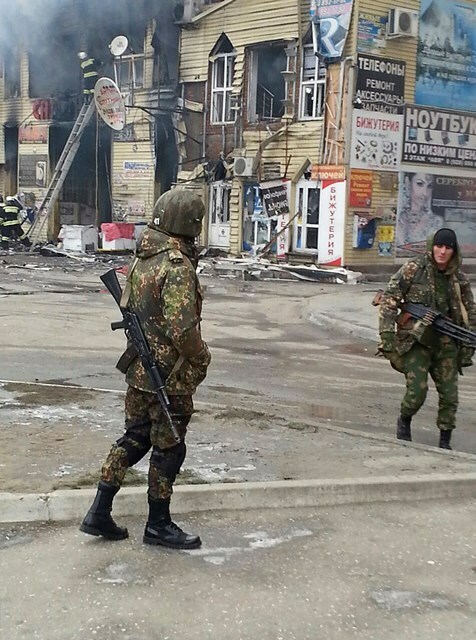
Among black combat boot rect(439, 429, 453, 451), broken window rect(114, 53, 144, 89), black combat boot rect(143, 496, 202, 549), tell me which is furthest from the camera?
broken window rect(114, 53, 144, 89)

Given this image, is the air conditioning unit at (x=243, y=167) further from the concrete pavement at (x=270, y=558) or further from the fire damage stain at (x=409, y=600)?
the fire damage stain at (x=409, y=600)

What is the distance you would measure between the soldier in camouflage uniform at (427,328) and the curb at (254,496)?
1.01 metres

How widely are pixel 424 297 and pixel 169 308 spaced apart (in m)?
2.74

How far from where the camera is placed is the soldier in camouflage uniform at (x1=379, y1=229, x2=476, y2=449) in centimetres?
589

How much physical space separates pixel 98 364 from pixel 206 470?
4.42m

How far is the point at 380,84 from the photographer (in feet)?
71.8

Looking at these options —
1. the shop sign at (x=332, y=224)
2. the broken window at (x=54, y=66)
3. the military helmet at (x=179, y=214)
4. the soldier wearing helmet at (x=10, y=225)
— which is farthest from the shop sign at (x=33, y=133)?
the military helmet at (x=179, y=214)

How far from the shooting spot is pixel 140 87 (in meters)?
27.4

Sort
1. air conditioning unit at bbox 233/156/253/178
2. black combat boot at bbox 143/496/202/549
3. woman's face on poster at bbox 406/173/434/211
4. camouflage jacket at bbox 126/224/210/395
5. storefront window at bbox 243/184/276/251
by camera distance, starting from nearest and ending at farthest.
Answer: camouflage jacket at bbox 126/224/210/395 < black combat boot at bbox 143/496/202/549 < woman's face on poster at bbox 406/173/434/211 < air conditioning unit at bbox 233/156/253/178 < storefront window at bbox 243/184/276/251

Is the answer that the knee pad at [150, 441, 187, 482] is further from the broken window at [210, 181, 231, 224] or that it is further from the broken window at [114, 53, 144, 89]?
the broken window at [114, 53, 144, 89]

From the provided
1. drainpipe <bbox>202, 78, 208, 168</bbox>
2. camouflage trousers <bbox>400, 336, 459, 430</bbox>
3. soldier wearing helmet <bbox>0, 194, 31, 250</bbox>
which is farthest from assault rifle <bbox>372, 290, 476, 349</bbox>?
soldier wearing helmet <bbox>0, 194, 31, 250</bbox>

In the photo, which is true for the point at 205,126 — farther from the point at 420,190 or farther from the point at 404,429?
the point at 404,429

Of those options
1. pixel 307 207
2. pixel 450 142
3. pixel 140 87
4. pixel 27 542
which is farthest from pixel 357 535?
pixel 140 87

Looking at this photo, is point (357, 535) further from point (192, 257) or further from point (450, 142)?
point (450, 142)
